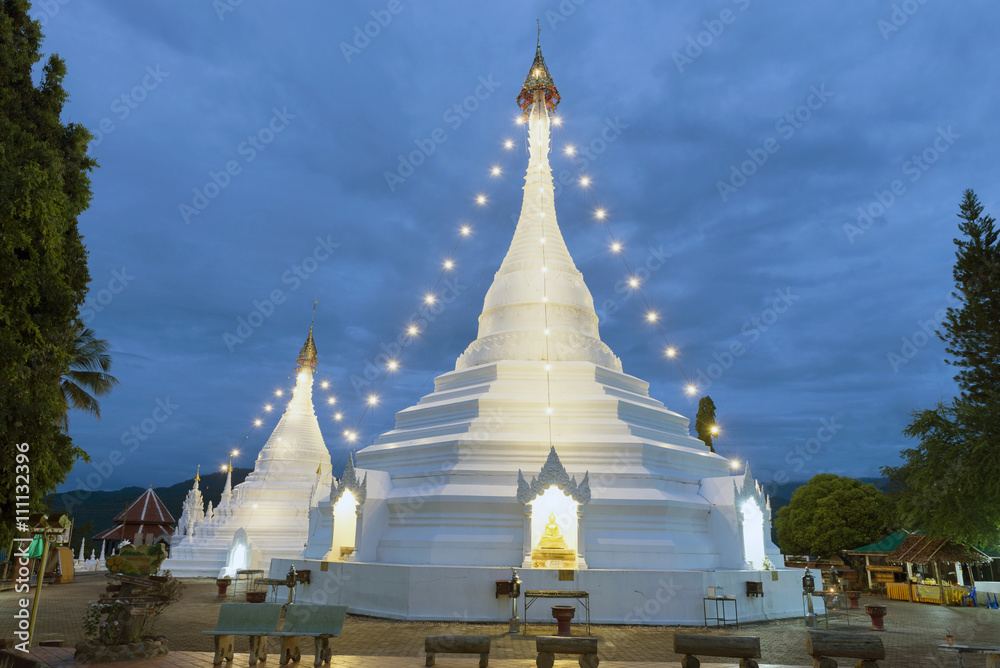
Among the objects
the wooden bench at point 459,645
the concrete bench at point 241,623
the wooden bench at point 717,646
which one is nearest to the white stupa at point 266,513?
the concrete bench at point 241,623

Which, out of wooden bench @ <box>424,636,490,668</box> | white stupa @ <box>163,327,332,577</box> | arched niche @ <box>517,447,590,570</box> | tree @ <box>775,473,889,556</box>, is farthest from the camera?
tree @ <box>775,473,889,556</box>

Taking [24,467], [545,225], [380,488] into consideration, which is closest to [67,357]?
[24,467]

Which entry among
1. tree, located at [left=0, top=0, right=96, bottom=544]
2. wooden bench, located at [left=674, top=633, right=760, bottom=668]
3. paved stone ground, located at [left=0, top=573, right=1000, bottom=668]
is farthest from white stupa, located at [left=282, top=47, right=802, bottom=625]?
tree, located at [left=0, top=0, right=96, bottom=544]

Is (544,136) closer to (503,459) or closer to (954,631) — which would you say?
(503,459)

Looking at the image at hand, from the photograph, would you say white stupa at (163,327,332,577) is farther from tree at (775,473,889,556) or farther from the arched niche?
tree at (775,473,889,556)

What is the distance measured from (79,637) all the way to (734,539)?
16.0 m

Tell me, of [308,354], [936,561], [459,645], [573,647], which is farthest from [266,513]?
[936,561]

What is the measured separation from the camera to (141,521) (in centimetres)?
4659

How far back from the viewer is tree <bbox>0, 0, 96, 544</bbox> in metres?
9.86

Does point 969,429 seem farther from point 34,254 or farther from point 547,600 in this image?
point 34,254

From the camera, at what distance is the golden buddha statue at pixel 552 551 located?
16625mm

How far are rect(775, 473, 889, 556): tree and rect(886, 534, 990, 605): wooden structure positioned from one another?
9623mm

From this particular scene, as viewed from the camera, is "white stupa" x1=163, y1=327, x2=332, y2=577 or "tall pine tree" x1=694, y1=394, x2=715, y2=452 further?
"tall pine tree" x1=694, y1=394, x2=715, y2=452

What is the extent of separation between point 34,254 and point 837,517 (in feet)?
142
